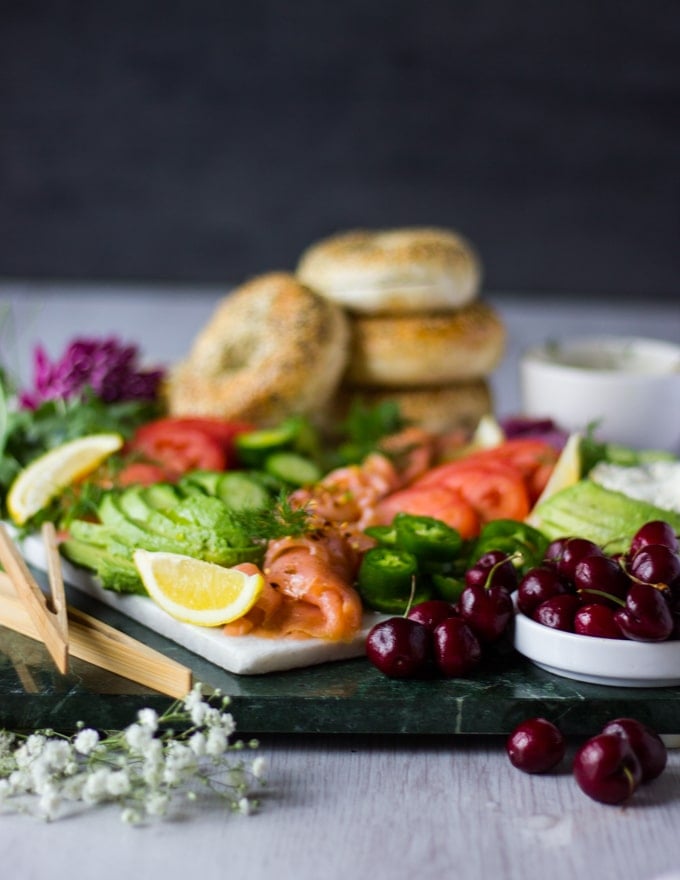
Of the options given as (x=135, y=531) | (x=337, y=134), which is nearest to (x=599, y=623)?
(x=135, y=531)

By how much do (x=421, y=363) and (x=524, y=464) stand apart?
1.15 metres

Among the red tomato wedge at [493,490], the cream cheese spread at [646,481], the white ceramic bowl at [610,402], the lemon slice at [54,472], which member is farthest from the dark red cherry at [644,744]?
the white ceramic bowl at [610,402]

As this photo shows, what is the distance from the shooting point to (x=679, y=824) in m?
2.01

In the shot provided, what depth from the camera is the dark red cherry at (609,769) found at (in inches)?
79.4

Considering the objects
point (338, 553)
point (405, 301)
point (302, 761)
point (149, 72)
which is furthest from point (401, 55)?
point (302, 761)

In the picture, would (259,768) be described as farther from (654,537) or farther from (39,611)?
(654,537)

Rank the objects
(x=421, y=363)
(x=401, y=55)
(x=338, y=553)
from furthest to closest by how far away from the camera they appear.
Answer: (x=401, y=55), (x=421, y=363), (x=338, y=553)

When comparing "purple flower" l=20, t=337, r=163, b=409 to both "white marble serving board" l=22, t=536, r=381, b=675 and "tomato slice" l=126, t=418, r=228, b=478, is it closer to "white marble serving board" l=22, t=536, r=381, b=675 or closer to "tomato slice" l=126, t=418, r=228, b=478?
"tomato slice" l=126, t=418, r=228, b=478

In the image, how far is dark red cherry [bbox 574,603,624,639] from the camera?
224cm

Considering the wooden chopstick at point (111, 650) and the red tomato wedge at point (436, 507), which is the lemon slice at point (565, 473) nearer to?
the red tomato wedge at point (436, 507)

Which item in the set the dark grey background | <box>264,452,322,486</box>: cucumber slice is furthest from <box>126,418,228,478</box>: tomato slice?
the dark grey background

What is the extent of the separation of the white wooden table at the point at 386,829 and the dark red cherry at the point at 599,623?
270mm

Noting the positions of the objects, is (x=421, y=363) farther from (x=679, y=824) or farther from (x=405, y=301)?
(x=679, y=824)

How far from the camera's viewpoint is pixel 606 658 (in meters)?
2.24
